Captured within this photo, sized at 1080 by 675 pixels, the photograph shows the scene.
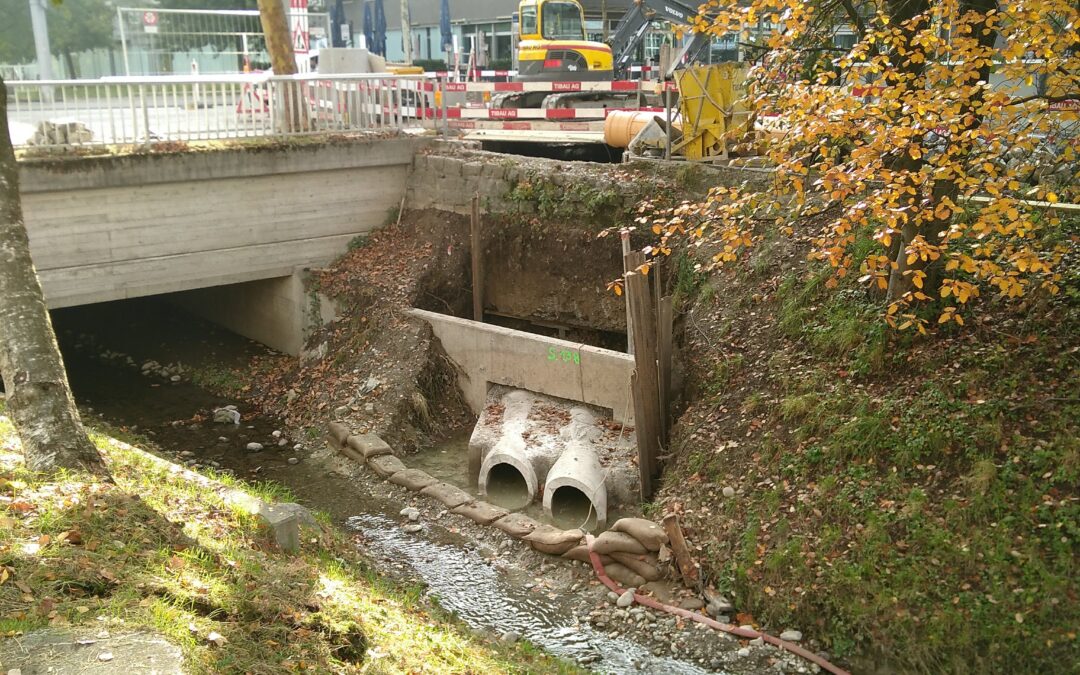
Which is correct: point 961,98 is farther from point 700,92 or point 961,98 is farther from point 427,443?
point 427,443

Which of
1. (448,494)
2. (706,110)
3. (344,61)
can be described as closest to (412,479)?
(448,494)

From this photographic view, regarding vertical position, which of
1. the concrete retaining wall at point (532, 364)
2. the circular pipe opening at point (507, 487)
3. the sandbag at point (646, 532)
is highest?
the concrete retaining wall at point (532, 364)

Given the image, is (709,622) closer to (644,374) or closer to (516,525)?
(516,525)

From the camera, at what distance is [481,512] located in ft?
33.1

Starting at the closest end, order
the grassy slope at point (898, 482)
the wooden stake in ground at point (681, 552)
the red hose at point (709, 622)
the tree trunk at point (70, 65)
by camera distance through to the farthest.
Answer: the grassy slope at point (898, 482) → the red hose at point (709, 622) → the wooden stake in ground at point (681, 552) → the tree trunk at point (70, 65)

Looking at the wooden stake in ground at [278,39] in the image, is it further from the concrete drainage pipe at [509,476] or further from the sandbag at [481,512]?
the sandbag at [481,512]

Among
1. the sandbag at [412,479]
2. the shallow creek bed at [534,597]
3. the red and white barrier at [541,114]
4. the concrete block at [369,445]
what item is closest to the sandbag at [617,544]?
the shallow creek bed at [534,597]

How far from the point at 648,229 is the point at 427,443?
4.31 m

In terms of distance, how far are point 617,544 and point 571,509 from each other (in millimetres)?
1754

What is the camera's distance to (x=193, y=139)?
560 inches

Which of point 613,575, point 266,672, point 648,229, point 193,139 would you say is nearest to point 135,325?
point 193,139

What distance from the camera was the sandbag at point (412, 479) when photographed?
1088cm

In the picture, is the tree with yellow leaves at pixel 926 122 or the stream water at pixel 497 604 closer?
the tree with yellow leaves at pixel 926 122

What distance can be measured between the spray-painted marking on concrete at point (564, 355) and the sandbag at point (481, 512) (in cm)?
225
